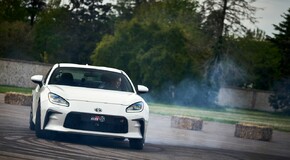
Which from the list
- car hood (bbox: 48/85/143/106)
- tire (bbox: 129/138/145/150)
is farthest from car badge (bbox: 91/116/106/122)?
tire (bbox: 129/138/145/150)

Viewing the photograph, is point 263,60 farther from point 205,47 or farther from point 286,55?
point 205,47

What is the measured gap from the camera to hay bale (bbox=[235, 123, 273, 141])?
2489 cm

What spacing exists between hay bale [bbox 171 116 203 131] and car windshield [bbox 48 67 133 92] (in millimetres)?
10625

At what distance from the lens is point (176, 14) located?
87562 mm

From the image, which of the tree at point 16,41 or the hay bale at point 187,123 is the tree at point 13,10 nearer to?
the tree at point 16,41

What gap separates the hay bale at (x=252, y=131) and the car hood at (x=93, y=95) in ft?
35.9

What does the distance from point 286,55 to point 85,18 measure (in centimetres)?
2880

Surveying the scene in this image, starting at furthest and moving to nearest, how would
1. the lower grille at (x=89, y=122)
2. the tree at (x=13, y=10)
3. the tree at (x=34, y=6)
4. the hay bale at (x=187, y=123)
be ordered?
the tree at (x=34, y=6) < the tree at (x=13, y=10) < the hay bale at (x=187, y=123) < the lower grille at (x=89, y=122)

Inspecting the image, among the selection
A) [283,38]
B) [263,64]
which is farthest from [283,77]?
[263,64]

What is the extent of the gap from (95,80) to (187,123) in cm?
1117

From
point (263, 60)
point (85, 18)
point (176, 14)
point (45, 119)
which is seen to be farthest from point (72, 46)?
point (45, 119)

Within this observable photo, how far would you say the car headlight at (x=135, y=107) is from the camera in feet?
45.9

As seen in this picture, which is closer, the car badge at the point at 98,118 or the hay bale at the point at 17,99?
the car badge at the point at 98,118

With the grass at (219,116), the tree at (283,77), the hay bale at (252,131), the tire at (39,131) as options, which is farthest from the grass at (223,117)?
the tire at (39,131)
